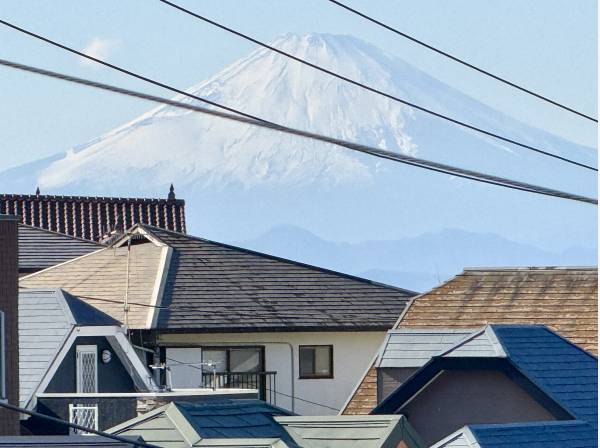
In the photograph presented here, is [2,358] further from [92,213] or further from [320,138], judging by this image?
[92,213]

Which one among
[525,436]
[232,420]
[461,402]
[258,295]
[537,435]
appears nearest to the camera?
[232,420]

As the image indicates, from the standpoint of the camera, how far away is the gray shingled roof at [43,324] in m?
31.0

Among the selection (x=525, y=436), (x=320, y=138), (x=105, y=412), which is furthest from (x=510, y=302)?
(x=320, y=138)

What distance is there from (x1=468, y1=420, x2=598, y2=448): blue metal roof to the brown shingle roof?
36.6ft

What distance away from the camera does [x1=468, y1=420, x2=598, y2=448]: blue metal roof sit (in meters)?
19.0

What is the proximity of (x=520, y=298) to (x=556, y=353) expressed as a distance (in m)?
8.86

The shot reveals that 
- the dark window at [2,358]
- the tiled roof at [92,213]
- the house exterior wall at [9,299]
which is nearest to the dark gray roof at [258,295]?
the tiled roof at [92,213]

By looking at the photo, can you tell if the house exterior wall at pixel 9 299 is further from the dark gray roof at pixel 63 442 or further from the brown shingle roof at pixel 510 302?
the dark gray roof at pixel 63 442

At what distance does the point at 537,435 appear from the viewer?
65.1ft

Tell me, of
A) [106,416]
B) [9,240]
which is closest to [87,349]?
[106,416]

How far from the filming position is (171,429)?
18.3 m

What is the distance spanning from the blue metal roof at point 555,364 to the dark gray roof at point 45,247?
69.7 ft

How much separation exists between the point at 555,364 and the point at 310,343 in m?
16.0

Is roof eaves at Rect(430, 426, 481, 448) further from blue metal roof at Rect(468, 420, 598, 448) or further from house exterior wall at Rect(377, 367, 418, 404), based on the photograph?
house exterior wall at Rect(377, 367, 418, 404)
